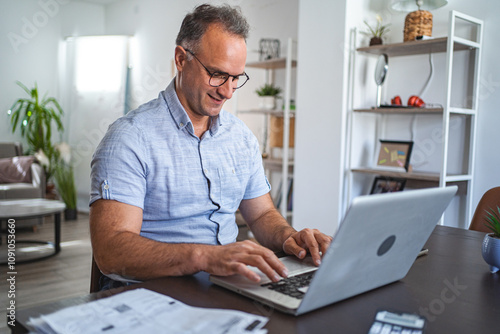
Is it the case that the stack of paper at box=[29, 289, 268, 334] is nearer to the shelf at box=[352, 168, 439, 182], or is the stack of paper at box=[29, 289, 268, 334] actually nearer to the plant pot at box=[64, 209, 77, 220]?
the shelf at box=[352, 168, 439, 182]

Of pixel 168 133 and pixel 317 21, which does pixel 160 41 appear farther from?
pixel 168 133

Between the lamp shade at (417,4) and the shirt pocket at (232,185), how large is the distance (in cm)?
195

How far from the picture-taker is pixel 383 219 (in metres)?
0.73

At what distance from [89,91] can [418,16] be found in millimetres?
4540

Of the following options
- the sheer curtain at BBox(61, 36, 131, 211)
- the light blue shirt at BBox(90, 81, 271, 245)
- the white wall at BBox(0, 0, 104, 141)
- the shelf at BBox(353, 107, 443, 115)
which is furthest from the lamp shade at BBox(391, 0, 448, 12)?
the white wall at BBox(0, 0, 104, 141)

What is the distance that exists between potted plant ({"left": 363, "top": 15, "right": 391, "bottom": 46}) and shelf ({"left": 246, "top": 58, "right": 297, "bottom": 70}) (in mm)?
706

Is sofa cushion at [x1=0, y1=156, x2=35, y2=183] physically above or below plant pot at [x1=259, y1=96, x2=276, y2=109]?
below

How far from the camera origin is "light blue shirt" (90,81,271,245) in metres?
1.17

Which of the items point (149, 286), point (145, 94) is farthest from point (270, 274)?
point (145, 94)

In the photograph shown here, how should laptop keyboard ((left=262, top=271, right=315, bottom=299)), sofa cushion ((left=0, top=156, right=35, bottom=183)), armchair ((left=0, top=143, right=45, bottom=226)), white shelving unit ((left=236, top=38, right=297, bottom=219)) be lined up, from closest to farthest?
laptop keyboard ((left=262, top=271, right=315, bottom=299)), white shelving unit ((left=236, top=38, right=297, bottom=219)), armchair ((left=0, top=143, right=45, bottom=226)), sofa cushion ((left=0, top=156, right=35, bottom=183))

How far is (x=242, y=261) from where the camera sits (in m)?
0.90

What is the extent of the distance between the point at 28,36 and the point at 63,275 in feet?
12.4

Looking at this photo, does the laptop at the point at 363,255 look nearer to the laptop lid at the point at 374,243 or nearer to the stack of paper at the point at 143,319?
the laptop lid at the point at 374,243

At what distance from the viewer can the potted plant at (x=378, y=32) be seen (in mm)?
3065
